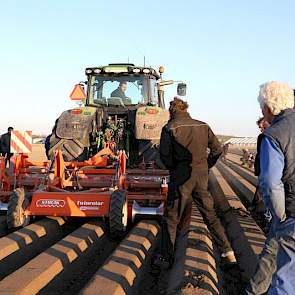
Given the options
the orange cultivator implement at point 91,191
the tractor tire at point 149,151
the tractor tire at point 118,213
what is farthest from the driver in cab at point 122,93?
the tractor tire at point 118,213

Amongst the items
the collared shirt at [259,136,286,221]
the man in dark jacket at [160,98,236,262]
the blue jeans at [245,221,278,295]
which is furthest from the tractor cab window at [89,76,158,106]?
the collared shirt at [259,136,286,221]

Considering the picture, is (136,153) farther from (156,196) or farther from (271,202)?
(271,202)

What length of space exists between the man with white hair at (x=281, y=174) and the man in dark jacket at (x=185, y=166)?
59.7 inches

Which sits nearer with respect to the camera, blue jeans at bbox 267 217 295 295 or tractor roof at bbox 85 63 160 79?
blue jeans at bbox 267 217 295 295

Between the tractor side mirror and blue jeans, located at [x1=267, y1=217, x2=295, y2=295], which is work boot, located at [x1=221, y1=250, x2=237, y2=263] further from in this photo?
the tractor side mirror

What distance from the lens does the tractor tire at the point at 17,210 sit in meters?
5.52

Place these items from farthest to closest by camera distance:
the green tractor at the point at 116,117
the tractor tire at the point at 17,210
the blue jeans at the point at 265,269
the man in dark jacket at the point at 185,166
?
the green tractor at the point at 116,117, the tractor tire at the point at 17,210, the man in dark jacket at the point at 185,166, the blue jeans at the point at 265,269

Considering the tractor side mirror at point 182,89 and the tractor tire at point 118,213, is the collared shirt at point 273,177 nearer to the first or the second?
the tractor tire at point 118,213

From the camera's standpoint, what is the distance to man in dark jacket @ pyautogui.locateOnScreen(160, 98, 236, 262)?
14.5ft

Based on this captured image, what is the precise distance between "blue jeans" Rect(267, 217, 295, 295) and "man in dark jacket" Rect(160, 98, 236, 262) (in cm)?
153

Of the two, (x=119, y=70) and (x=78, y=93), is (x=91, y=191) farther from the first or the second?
(x=78, y=93)

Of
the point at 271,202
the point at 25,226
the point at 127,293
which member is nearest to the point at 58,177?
the point at 25,226

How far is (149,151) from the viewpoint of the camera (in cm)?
800

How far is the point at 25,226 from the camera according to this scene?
567 cm
